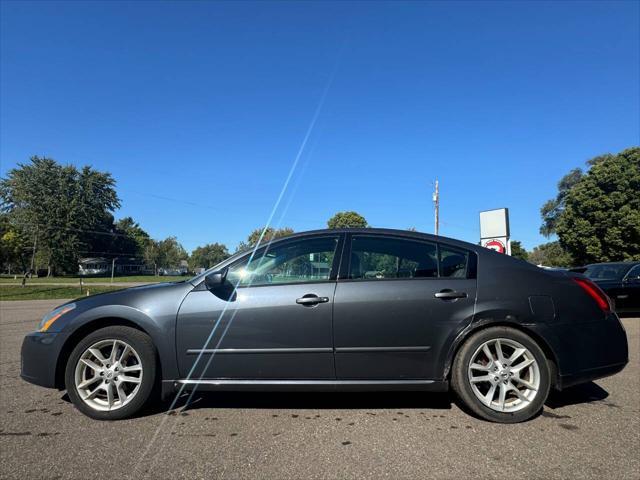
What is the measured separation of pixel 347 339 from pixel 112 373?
1.94 meters

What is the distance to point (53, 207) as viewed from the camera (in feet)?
211

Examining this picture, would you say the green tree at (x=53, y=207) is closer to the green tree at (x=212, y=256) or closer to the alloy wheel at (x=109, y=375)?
the green tree at (x=212, y=256)

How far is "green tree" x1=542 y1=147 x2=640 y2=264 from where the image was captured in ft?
89.4

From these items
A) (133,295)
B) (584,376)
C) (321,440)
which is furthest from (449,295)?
(133,295)

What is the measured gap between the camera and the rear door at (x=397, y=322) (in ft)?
10.6

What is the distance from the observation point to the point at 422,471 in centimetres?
243

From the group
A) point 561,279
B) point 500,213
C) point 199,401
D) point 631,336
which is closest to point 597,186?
point 500,213

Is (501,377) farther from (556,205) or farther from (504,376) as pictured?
(556,205)

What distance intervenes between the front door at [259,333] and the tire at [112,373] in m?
0.33

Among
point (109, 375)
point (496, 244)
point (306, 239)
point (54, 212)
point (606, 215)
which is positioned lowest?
point (109, 375)

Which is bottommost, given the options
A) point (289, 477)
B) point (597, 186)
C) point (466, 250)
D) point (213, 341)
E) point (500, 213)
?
point (289, 477)

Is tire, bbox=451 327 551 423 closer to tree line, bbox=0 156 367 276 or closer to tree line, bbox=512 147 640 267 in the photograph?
tree line, bbox=512 147 640 267

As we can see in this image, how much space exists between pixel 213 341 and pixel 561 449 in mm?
2606

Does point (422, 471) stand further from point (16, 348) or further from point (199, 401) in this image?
point (16, 348)
